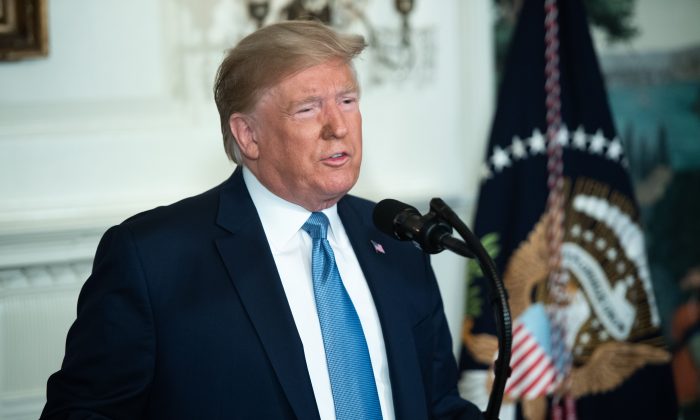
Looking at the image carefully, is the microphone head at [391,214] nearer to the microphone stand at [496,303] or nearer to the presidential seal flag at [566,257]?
the microphone stand at [496,303]

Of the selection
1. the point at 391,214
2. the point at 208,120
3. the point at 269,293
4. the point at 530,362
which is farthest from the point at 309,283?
the point at 530,362

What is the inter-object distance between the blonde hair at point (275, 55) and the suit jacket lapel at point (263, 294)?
0.75ft

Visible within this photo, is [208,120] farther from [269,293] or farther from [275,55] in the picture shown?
[269,293]

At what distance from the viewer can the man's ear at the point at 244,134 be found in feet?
6.06

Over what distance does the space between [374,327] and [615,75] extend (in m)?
1.87

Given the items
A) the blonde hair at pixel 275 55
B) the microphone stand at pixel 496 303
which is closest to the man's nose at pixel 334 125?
the blonde hair at pixel 275 55

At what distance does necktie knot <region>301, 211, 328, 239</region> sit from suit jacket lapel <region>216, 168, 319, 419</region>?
11cm

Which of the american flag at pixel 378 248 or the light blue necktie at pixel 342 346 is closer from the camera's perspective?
the light blue necktie at pixel 342 346

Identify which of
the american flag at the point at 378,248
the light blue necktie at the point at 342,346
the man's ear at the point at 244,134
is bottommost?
the light blue necktie at the point at 342,346

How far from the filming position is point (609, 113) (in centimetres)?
293

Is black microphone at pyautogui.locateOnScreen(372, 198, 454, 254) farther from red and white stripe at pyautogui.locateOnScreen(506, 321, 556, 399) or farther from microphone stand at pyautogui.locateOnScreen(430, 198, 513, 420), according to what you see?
red and white stripe at pyautogui.locateOnScreen(506, 321, 556, 399)

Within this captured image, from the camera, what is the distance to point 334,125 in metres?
1.74

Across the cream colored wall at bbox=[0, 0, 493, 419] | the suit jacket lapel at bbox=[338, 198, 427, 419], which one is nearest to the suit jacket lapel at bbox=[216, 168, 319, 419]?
the suit jacket lapel at bbox=[338, 198, 427, 419]

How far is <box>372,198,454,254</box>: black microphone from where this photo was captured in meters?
1.44
